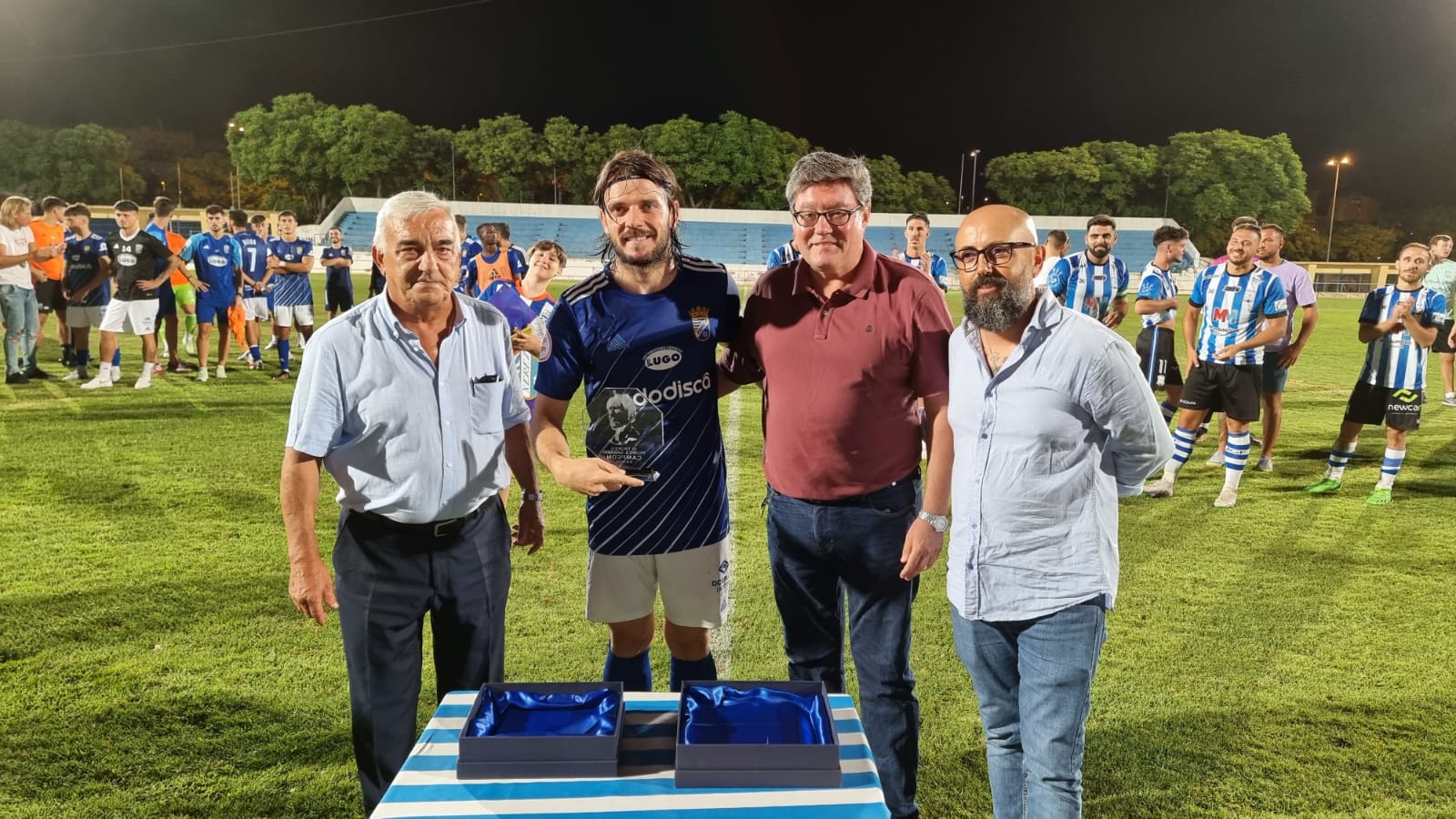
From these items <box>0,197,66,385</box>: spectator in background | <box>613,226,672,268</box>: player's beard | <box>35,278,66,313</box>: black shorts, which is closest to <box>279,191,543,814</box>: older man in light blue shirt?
<box>613,226,672,268</box>: player's beard

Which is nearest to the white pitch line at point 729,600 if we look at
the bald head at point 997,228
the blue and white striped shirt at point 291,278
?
the bald head at point 997,228

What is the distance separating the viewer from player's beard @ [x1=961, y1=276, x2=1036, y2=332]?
2.24 metres

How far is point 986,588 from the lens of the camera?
2.34 metres

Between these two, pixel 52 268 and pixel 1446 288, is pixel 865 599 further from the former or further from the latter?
pixel 52 268

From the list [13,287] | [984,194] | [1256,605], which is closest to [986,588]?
[1256,605]

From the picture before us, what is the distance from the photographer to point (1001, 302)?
2254 mm

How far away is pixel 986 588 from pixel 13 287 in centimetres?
1201

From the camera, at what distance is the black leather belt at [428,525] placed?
2.43 meters

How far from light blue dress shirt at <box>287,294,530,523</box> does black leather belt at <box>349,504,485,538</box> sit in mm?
22

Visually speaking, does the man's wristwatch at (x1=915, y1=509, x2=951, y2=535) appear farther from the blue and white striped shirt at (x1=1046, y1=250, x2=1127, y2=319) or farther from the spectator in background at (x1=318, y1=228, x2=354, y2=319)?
A: the spectator in background at (x1=318, y1=228, x2=354, y2=319)

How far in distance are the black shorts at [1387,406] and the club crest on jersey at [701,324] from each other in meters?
6.43

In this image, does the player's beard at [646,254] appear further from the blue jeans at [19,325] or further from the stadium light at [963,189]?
the stadium light at [963,189]

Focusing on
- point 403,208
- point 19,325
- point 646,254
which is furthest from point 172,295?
point 646,254

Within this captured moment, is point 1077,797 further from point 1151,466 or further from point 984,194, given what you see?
point 984,194
